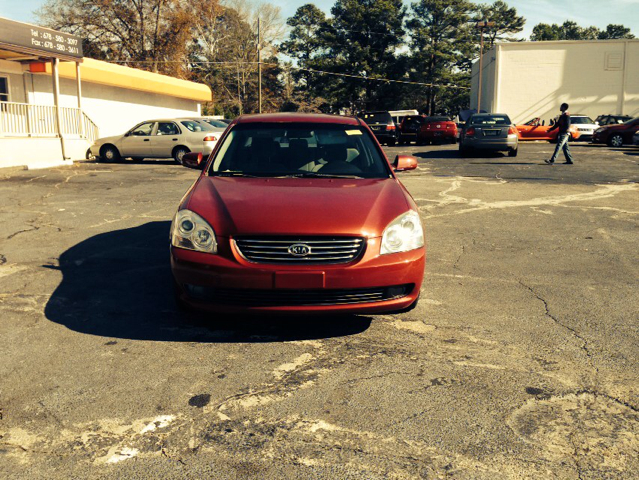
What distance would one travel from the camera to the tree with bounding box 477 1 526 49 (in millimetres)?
74162

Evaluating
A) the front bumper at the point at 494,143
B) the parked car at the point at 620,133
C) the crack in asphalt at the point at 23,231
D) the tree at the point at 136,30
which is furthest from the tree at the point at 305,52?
the crack in asphalt at the point at 23,231

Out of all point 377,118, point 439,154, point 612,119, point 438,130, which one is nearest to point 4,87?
point 439,154

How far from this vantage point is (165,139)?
Result: 60.0ft

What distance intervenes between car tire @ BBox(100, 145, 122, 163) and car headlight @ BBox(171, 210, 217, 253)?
1597cm

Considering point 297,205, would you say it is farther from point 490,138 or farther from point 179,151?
point 490,138

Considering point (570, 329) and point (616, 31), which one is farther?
point (616, 31)

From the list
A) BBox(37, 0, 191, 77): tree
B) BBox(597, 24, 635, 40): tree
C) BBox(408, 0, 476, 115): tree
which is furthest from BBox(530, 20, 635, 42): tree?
BBox(37, 0, 191, 77): tree

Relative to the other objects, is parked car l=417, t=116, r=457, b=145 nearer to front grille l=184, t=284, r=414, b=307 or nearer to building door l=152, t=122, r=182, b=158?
building door l=152, t=122, r=182, b=158

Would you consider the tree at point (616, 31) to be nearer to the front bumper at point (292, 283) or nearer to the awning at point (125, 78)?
the awning at point (125, 78)

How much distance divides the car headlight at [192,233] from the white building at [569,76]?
42.4m

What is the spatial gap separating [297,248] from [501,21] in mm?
80116

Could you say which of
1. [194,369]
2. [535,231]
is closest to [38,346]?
[194,369]

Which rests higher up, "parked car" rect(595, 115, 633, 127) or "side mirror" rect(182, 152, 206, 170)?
"parked car" rect(595, 115, 633, 127)

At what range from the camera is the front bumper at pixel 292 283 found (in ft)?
12.3
